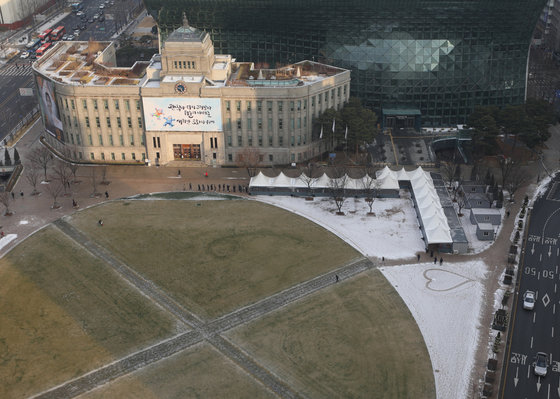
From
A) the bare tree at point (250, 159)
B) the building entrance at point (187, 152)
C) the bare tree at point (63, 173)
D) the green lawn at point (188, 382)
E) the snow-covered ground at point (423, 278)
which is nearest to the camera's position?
the green lawn at point (188, 382)

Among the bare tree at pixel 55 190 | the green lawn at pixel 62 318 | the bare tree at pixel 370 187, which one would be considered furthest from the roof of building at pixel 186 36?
the green lawn at pixel 62 318

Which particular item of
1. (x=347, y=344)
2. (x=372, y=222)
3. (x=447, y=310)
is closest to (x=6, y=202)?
(x=372, y=222)

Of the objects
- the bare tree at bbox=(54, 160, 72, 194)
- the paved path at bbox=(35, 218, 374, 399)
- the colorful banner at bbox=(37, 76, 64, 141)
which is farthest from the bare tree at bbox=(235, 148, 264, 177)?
the colorful banner at bbox=(37, 76, 64, 141)

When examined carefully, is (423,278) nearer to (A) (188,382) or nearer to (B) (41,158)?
(A) (188,382)

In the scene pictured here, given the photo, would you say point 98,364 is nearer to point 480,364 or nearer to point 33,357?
point 33,357

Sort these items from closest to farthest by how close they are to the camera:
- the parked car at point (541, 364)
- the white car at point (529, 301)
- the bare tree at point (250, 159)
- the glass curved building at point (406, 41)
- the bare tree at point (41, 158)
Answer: the parked car at point (541, 364) → the white car at point (529, 301) → the bare tree at point (250, 159) → the bare tree at point (41, 158) → the glass curved building at point (406, 41)

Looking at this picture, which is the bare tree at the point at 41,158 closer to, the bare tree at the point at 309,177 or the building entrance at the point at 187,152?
the building entrance at the point at 187,152
